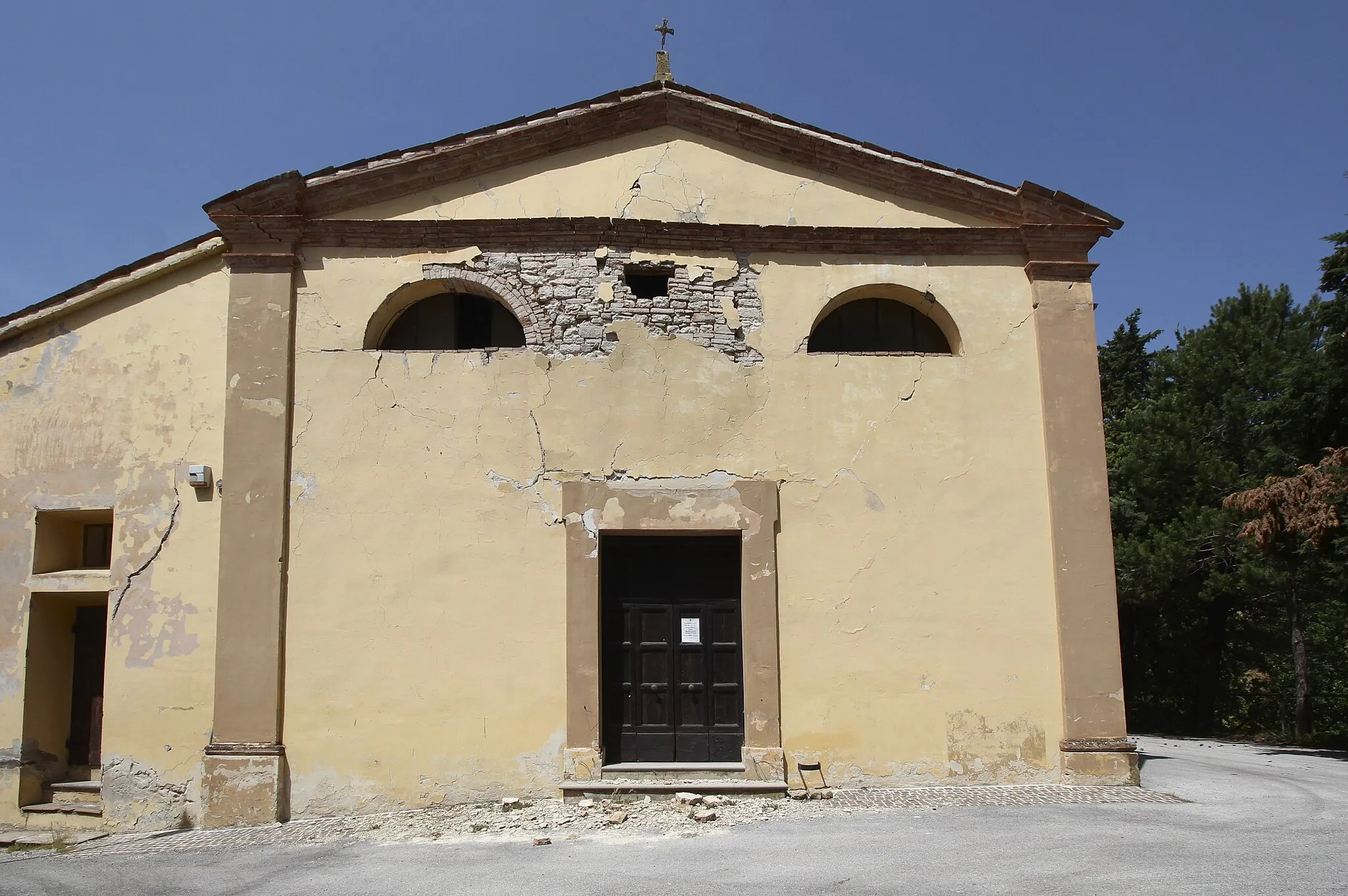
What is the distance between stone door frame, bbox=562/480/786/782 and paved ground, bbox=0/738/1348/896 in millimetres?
961

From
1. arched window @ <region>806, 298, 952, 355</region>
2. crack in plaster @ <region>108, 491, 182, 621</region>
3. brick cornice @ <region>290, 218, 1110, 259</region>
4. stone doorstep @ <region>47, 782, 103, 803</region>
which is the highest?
brick cornice @ <region>290, 218, 1110, 259</region>

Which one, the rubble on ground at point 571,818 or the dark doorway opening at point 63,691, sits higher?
the dark doorway opening at point 63,691

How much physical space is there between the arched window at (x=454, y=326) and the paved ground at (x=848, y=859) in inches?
169

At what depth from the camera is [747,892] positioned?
18.2ft

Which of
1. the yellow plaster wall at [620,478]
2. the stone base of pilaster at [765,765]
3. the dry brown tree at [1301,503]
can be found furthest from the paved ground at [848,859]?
the dry brown tree at [1301,503]

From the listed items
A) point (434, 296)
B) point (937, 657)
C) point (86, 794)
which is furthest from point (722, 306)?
point (86, 794)

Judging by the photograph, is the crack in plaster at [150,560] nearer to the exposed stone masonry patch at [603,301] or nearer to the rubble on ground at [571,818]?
the rubble on ground at [571,818]

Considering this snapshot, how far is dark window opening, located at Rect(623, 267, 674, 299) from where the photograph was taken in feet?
29.8

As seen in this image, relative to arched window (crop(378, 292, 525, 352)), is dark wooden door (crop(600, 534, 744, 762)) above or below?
below

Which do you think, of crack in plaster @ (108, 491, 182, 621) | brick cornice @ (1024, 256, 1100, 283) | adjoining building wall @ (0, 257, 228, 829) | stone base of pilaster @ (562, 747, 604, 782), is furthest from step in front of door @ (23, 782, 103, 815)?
brick cornice @ (1024, 256, 1100, 283)

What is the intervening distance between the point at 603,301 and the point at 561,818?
171 inches

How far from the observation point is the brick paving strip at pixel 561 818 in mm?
7438

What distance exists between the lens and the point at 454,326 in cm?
931

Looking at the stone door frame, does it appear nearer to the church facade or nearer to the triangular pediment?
the church facade
